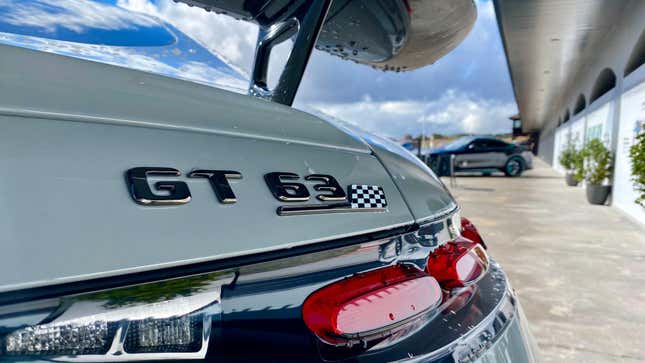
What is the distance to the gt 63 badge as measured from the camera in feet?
1.84

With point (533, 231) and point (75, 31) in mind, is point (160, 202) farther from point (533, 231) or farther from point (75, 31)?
point (533, 231)

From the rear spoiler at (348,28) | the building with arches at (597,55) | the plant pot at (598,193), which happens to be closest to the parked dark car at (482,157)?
the building with arches at (597,55)

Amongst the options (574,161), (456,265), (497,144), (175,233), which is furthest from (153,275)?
(497,144)

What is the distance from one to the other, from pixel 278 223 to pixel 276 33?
3.83 ft

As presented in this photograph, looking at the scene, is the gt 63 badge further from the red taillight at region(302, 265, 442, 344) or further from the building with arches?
the building with arches

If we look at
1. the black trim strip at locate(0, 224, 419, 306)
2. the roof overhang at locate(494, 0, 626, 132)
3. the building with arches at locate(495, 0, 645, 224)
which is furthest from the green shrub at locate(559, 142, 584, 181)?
the black trim strip at locate(0, 224, 419, 306)

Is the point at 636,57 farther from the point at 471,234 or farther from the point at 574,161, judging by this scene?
the point at 471,234

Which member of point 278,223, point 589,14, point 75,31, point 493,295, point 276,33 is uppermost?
point 589,14

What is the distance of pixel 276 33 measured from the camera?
63.5 inches

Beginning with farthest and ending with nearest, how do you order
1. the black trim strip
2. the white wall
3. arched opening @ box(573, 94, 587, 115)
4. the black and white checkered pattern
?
arched opening @ box(573, 94, 587, 115)
the white wall
the black and white checkered pattern
the black trim strip

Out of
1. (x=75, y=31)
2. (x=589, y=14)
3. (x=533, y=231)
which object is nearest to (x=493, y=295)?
(x=75, y=31)

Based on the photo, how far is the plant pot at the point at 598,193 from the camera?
328 inches

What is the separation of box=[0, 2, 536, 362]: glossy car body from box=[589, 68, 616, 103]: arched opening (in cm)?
1260

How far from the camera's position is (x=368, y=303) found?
72 cm
